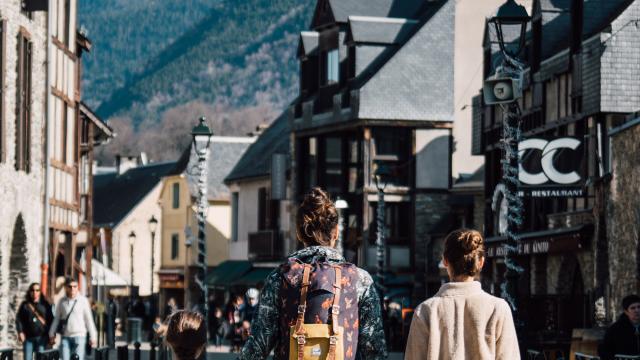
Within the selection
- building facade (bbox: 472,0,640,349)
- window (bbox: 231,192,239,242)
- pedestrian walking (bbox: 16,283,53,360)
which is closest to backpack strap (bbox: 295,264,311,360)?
pedestrian walking (bbox: 16,283,53,360)

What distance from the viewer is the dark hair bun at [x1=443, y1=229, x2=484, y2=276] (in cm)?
864

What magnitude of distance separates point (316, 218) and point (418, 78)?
1758 inches

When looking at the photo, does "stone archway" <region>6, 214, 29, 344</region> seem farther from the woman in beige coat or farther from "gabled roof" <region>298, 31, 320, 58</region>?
the woman in beige coat

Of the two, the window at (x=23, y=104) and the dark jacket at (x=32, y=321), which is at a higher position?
the window at (x=23, y=104)

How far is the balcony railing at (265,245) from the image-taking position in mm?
64062

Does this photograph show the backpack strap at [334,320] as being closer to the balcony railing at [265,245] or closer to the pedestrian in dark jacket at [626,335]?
the pedestrian in dark jacket at [626,335]

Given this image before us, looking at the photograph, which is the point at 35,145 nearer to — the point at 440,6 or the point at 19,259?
the point at 19,259

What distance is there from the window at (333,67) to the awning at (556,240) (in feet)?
46.4

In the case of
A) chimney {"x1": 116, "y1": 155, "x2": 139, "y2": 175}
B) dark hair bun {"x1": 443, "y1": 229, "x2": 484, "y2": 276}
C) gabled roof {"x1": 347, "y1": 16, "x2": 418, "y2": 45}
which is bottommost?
dark hair bun {"x1": 443, "y1": 229, "x2": 484, "y2": 276}

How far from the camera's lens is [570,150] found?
1292 inches

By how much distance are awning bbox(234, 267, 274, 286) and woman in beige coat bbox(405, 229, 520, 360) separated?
5459cm

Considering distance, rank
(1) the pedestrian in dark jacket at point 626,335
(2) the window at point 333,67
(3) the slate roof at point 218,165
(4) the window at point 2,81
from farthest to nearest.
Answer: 1. (3) the slate roof at point 218,165
2. (2) the window at point 333,67
3. (4) the window at point 2,81
4. (1) the pedestrian in dark jacket at point 626,335

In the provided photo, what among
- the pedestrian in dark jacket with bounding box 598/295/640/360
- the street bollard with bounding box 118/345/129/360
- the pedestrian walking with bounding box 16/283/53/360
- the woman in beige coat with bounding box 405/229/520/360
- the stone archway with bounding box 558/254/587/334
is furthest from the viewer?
the stone archway with bounding box 558/254/587/334

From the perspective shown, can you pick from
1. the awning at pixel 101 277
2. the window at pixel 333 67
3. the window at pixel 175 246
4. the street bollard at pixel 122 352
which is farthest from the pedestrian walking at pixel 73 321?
the window at pixel 175 246
